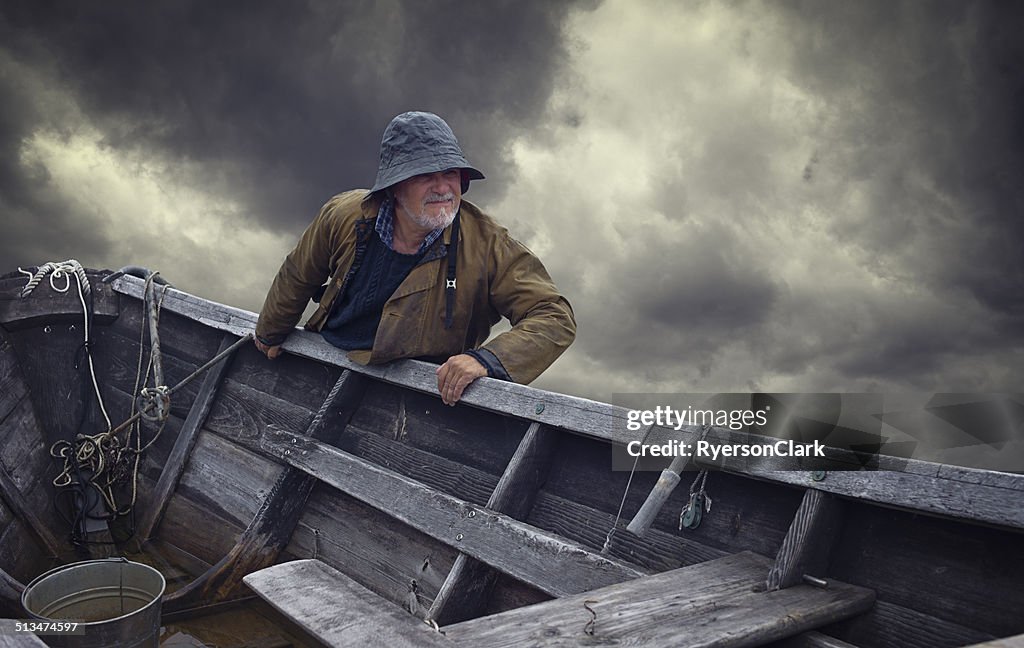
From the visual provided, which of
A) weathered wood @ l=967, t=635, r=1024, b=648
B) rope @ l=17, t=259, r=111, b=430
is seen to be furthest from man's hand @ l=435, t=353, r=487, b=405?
rope @ l=17, t=259, r=111, b=430

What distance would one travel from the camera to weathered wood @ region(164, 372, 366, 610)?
10.9 feet

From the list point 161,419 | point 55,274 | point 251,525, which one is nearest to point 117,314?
point 55,274

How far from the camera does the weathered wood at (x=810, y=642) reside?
68.7 inches

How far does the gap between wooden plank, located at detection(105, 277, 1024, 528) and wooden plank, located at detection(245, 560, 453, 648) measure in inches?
44.3

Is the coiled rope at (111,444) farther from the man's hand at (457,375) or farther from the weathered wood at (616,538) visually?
the weathered wood at (616,538)

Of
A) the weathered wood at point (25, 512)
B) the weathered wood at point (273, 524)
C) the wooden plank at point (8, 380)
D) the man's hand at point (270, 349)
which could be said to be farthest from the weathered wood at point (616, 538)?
the wooden plank at point (8, 380)

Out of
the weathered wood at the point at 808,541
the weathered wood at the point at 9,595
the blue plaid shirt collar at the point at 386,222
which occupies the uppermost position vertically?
the blue plaid shirt collar at the point at 386,222

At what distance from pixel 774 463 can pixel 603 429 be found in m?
0.57

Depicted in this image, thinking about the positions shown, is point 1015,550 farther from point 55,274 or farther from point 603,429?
point 55,274

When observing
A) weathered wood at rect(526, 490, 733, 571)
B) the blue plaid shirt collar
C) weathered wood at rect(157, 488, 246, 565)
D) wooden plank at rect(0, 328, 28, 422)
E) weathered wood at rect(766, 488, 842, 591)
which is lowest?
weathered wood at rect(157, 488, 246, 565)

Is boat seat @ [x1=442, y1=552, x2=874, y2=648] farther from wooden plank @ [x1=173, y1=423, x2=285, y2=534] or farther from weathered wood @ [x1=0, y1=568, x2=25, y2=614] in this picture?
weathered wood @ [x1=0, y1=568, x2=25, y2=614]

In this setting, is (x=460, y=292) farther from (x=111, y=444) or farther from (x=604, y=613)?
(x=111, y=444)

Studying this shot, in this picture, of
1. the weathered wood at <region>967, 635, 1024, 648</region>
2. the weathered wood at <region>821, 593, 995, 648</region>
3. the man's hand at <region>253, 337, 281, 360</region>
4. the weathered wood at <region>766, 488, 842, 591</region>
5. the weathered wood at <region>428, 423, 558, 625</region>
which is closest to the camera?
the weathered wood at <region>967, 635, 1024, 648</region>

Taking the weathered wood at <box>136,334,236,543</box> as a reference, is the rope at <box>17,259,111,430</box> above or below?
above
